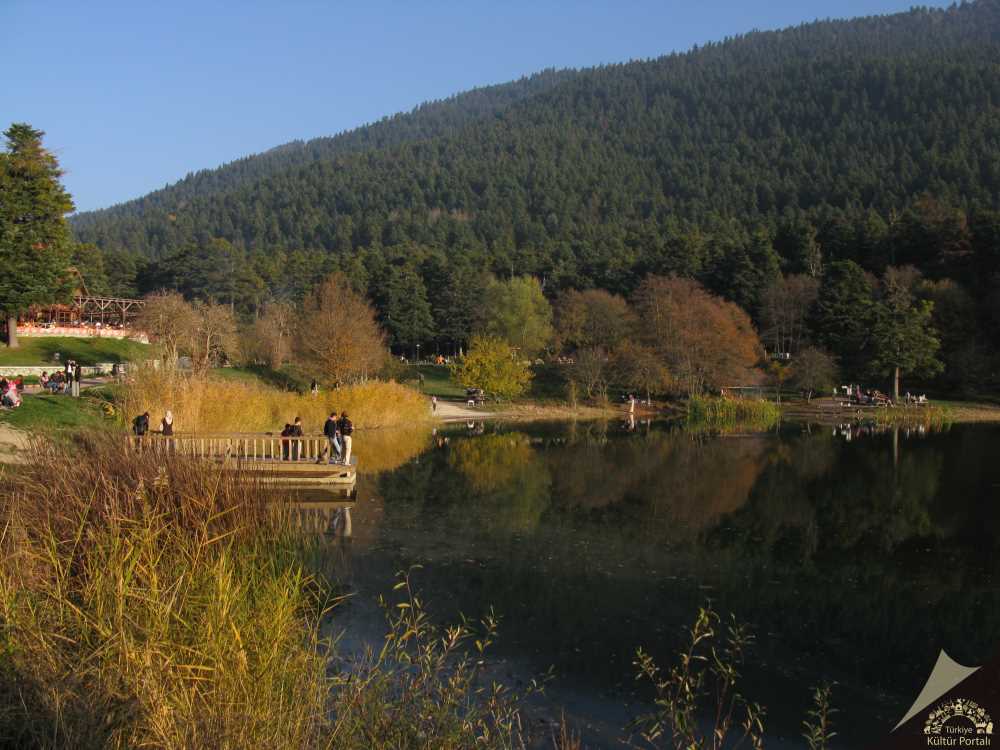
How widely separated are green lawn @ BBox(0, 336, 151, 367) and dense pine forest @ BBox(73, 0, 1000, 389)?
26263 mm

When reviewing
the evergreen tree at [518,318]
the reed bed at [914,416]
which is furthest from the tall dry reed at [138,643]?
the evergreen tree at [518,318]

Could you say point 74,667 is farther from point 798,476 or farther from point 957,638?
point 798,476

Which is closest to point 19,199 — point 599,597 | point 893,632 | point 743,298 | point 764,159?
point 599,597

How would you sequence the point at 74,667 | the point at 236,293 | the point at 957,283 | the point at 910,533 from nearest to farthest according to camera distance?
the point at 74,667 < the point at 910,533 < the point at 957,283 < the point at 236,293

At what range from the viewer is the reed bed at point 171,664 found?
215 inches

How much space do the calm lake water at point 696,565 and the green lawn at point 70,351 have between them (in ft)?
90.1

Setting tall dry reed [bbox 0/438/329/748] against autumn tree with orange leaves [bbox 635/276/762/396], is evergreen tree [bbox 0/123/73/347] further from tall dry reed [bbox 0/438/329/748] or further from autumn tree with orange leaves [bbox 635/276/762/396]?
tall dry reed [bbox 0/438/329/748]

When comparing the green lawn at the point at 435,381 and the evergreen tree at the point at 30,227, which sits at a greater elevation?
the evergreen tree at the point at 30,227

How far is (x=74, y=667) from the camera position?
617cm

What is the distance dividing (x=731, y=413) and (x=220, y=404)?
3072 cm

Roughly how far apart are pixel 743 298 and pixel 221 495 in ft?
212

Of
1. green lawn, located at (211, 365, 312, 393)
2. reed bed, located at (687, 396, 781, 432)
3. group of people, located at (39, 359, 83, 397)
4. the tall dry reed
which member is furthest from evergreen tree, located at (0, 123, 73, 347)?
the tall dry reed

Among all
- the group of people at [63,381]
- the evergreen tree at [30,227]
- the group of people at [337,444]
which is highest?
the evergreen tree at [30,227]

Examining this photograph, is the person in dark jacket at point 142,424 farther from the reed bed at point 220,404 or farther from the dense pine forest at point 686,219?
Result: the dense pine forest at point 686,219
